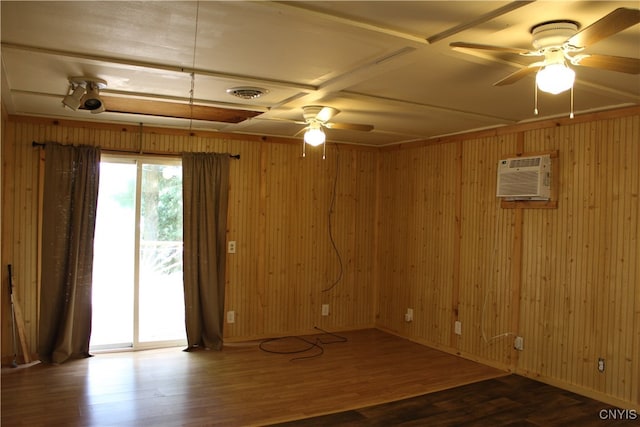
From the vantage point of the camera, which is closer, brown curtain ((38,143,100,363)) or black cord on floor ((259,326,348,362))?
brown curtain ((38,143,100,363))

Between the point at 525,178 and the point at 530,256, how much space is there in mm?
766

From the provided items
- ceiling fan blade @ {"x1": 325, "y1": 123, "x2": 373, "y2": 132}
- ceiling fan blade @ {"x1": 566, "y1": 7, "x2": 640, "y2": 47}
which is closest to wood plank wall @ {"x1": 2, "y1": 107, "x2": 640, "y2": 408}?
ceiling fan blade @ {"x1": 325, "y1": 123, "x2": 373, "y2": 132}

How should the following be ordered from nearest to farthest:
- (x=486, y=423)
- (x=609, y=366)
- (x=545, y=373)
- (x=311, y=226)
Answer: (x=486, y=423) → (x=609, y=366) → (x=545, y=373) → (x=311, y=226)

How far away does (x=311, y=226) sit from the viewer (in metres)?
6.45

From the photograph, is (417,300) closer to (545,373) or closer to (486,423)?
(545,373)

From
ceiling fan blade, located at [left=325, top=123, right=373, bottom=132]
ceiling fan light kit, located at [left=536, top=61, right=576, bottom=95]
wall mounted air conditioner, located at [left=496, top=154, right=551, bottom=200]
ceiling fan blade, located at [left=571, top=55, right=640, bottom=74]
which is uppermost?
ceiling fan blade, located at [left=325, top=123, right=373, bottom=132]

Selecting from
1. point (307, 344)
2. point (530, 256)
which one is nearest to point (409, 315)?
point (307, 344)

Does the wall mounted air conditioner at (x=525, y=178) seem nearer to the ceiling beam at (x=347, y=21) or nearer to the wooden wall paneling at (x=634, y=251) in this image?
the wooden wall paneling at (x=634, y=251)

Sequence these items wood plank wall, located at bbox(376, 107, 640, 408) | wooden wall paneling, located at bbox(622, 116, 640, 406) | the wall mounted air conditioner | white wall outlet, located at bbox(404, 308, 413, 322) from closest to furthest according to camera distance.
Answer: wooden wall paneling, located at bbox(622, 116, 640, 406) → wood plank wall, located at bbox(376, 107, 640, 408) → the wall mounted air conditioner → white wall outlet, located at bbox(404, 308, 413, 322)

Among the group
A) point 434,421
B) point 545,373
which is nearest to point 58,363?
point 434,421

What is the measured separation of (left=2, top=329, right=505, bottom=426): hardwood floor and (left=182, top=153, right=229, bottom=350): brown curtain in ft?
1.04

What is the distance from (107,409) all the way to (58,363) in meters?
1.45

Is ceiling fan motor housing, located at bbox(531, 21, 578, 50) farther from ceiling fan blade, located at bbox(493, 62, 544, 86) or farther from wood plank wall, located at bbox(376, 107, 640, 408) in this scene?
wood plank wall, located at bbox(376, 107, 640, 408)

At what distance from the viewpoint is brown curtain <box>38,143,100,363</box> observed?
197 inches
